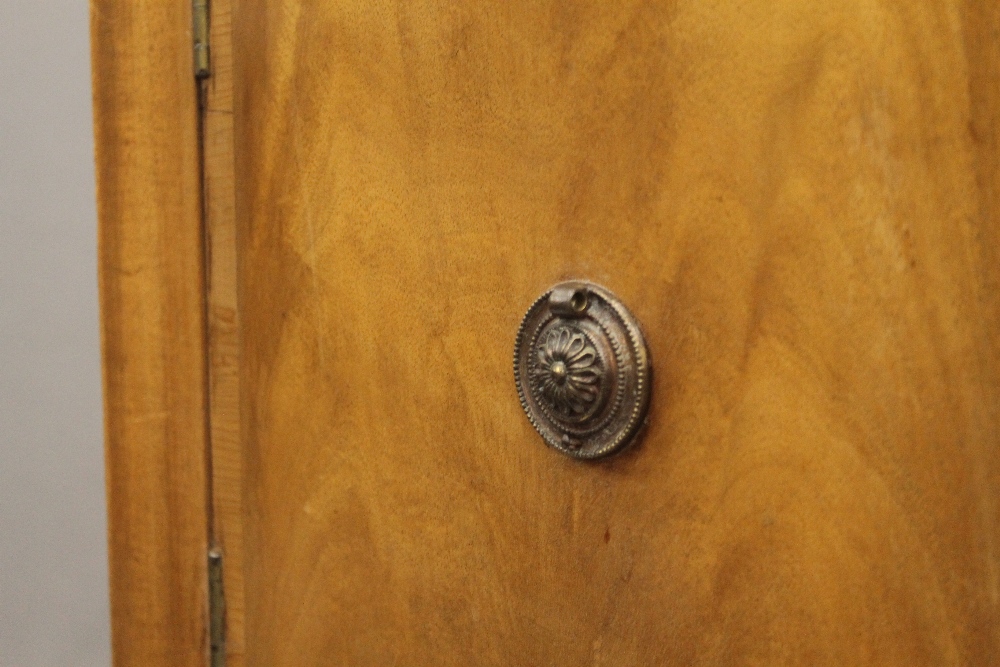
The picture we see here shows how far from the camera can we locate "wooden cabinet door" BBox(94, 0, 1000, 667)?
1.35 feet

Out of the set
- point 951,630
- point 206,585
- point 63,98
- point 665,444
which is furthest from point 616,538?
point 63,98

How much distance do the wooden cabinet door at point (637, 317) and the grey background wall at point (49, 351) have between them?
30 centimetres

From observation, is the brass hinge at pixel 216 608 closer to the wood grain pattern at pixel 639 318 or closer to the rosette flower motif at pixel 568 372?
the wood grain pattern at pixel 639 318

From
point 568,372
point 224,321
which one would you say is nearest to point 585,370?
point 568,372

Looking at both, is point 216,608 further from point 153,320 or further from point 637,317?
point 637,317

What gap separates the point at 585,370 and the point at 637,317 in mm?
33

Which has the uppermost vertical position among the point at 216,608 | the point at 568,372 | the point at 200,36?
the point at 200,36

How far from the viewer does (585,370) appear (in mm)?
510

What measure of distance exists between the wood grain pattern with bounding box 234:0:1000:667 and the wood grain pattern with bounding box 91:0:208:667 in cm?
6

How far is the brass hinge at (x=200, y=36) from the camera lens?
2.34 ft

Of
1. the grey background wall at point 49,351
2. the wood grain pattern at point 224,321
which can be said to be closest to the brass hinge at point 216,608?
the wood grain pattern at point 224,321

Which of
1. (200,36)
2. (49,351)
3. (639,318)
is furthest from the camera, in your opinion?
(49,351)

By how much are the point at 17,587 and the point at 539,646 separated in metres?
0.65

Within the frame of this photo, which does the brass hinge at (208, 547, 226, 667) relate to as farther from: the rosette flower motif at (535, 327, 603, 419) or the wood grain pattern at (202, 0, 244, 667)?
the rosette flower motif at (535, 327, 603, 419)
